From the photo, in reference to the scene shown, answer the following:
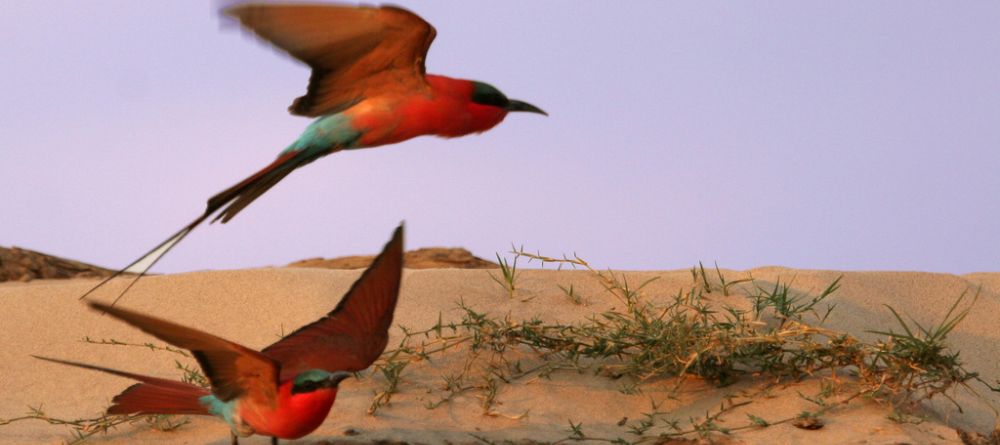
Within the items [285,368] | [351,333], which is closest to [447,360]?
[351,333]

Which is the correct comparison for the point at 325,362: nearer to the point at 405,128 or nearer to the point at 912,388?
the point at 405,128

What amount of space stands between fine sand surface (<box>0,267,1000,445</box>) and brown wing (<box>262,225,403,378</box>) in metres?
0.51

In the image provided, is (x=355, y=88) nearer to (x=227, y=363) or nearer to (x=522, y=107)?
(x=522, y=107)

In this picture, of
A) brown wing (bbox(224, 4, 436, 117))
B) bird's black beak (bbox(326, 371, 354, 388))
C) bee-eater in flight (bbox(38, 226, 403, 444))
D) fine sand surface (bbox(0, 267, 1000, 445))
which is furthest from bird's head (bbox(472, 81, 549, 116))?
fine sand surface (bbox(0, 267, 1000, 445))

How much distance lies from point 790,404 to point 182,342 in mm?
2373

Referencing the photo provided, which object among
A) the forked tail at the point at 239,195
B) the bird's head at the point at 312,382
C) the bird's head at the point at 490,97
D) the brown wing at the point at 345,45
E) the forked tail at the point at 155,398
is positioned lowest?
the forked tail at the point at 155,398


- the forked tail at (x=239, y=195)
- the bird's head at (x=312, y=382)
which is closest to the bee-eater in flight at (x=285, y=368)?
the bird's head at (x=312, y=382)

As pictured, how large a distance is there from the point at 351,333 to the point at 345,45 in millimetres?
964

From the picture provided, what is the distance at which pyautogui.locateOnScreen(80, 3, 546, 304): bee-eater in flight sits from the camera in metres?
3.56

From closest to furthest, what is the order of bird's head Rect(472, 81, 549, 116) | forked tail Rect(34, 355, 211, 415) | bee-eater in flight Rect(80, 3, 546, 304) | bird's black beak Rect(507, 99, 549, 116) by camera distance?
bee-eater in flight Rect(80, 3, 546, 304)
bird's head Rect(472, 81, 549, 116)
bird's black beak Rect(507, 99, 549, 116)
forked tail Rect(34, 355, 211, 415)

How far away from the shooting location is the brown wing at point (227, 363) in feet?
11.2

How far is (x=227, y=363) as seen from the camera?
3.66 m

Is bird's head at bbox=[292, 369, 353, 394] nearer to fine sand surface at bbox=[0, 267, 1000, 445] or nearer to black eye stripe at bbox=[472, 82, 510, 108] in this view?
fine sand surface at bbox=[0, 267, 1000, 445]

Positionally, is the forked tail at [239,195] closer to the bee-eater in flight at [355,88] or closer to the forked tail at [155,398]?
the bee-eater in flight at [355,88]
